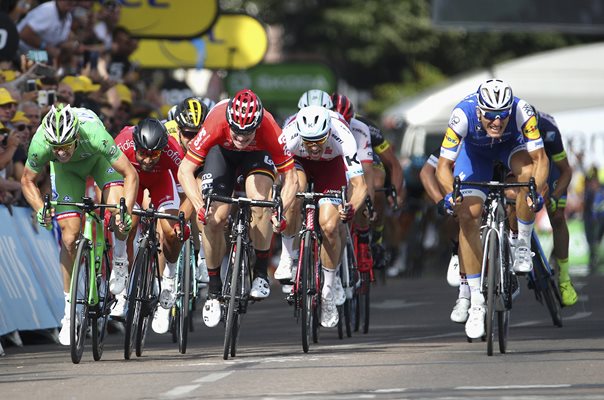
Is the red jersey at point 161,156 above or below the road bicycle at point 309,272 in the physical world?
above

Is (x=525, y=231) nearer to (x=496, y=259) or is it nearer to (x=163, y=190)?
(x=496, y=259)

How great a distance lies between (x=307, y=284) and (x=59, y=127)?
2.24m

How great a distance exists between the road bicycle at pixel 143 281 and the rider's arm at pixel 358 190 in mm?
1481

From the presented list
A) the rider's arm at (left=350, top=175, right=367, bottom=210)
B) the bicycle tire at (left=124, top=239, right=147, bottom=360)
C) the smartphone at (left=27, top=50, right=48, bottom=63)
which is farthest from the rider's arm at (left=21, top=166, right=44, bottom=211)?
the smartphone at (left=27, top=50, right=48, bottom=63)

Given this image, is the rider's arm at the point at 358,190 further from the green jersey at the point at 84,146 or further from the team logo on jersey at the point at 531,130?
the green jersey at the point at 84,146

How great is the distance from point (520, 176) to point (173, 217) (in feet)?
8.94

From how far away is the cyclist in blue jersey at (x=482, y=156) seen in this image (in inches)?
550

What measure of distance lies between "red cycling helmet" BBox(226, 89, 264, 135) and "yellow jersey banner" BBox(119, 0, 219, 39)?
439 inches

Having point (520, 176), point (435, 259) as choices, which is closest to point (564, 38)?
point (435, 259)

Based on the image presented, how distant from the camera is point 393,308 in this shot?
65.7 ft

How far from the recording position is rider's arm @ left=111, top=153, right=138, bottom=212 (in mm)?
14125

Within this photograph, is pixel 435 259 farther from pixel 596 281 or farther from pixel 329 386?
pixel 329 386

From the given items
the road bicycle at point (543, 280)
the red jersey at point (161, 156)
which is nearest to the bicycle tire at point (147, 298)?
the red jersey at point (161, 156)

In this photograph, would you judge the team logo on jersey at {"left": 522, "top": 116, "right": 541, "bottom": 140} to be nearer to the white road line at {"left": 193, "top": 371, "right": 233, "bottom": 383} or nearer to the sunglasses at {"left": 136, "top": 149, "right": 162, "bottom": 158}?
the sunglasses at {"left": 136, "top": 149, "right": 162, "bottom": 158}
